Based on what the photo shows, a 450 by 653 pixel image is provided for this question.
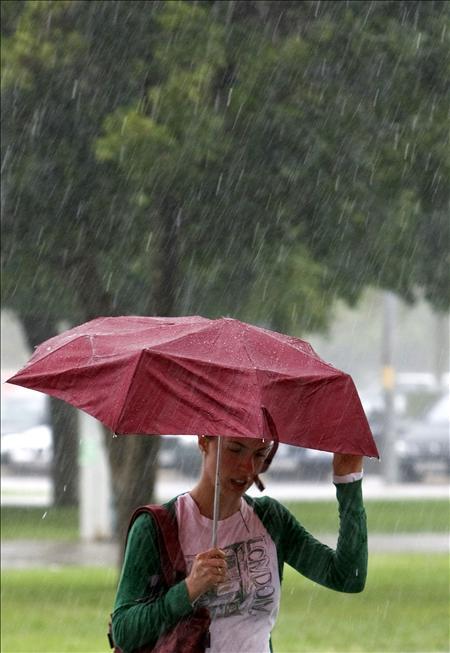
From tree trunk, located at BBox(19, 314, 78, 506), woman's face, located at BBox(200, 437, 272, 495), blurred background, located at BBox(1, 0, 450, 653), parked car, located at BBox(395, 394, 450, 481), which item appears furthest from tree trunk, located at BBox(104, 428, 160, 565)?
parked car, located at BBox(395, 394, 450, 481)

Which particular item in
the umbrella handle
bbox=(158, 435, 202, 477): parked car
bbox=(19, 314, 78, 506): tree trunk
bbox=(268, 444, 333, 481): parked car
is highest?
the umbrella handle

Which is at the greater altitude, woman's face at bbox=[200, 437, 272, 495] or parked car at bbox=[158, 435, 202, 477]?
woman's face at bbox=[200, 437, 272, 495]

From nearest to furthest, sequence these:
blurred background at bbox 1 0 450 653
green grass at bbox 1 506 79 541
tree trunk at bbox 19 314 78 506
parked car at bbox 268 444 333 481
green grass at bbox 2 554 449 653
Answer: green grass at bbox 2 554 449 653
blurred background at bbox 1 0 450 653
green grass at bbox 1 506 79 541
tree trunk at bbox 19 314 78 506
parked car at bbox 268 444 333 481

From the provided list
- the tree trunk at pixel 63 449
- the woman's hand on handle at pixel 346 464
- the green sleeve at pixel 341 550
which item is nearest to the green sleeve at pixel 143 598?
the green sleeve at pixel 341 550

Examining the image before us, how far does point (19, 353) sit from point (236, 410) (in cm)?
7621

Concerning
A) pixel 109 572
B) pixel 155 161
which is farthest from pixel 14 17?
pixel 109 572

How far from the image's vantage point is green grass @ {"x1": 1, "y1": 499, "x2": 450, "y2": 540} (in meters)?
20.5

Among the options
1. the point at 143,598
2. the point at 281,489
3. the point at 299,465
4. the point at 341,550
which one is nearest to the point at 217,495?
the point at 143,598

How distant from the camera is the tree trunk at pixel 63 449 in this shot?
2484cm

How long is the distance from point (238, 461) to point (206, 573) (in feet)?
1.07

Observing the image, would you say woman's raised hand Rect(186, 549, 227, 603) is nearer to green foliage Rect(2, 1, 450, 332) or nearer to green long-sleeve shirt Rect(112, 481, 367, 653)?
green long-sleeve shirt Rect(112, 481, 367, 653)

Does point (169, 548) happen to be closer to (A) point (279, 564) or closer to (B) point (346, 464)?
(A) point (279, 564)

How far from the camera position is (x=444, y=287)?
1680 centimetres

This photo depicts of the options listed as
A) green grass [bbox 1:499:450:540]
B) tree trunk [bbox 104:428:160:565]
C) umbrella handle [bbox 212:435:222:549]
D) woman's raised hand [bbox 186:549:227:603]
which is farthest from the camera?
green grass [bbox 1:499:450:540]
